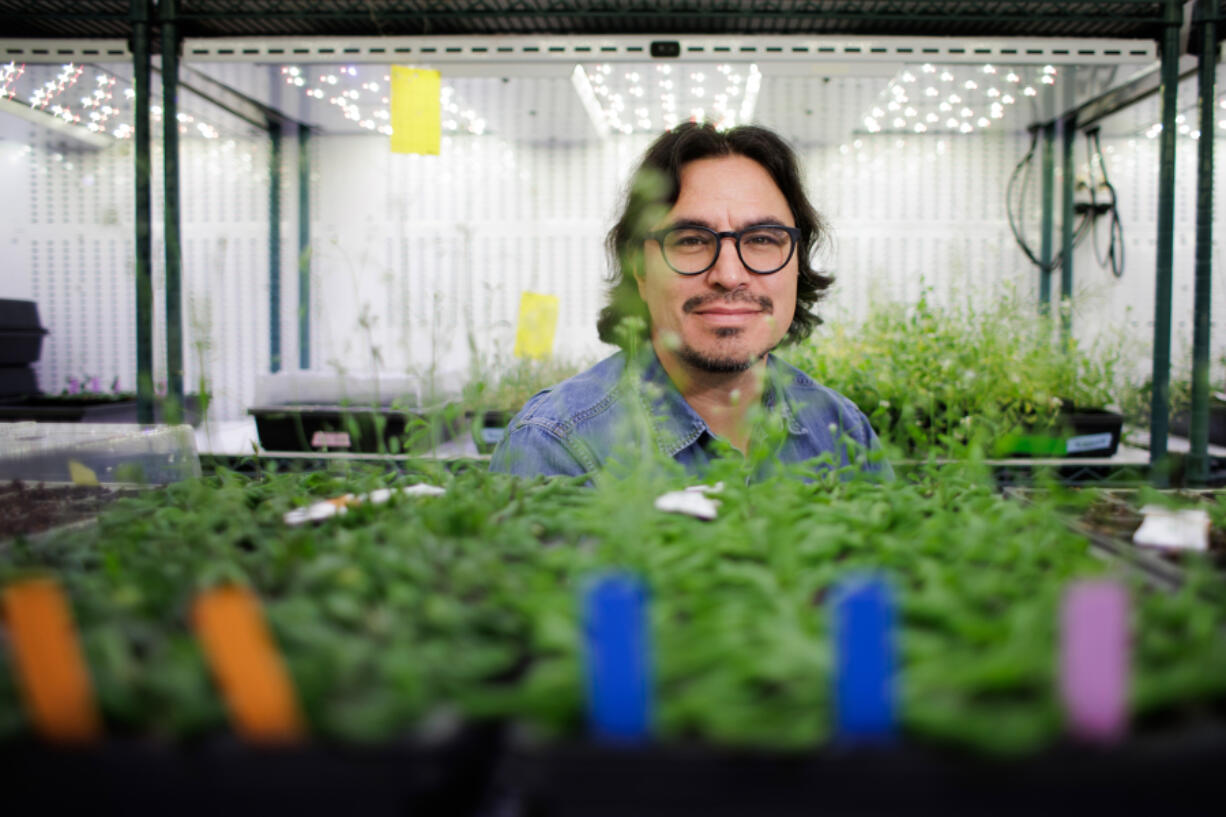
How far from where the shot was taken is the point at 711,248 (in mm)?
1295

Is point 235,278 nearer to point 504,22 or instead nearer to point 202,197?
point 202,197

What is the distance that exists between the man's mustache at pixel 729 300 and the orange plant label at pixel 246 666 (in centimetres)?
102

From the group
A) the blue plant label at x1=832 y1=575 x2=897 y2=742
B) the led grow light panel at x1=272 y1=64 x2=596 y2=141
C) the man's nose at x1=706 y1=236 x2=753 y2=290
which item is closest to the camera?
the blue plant label at x1=832 y1=575 x2=897 y2=742

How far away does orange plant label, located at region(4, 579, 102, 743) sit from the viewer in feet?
1.22

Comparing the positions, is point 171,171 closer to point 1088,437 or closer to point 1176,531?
point 1176,531

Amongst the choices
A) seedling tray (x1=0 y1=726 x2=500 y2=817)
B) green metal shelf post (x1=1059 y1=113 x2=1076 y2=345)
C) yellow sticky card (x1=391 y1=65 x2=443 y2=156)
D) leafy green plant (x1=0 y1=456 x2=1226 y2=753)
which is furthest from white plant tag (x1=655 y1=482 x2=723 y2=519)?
green metal shelf post (x1=1059 y1=113 x2=1076 y2=345)

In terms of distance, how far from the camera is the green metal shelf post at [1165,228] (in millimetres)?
1628

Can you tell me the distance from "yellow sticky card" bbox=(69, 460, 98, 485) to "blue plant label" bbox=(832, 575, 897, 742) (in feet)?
3.29

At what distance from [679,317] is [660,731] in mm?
1011

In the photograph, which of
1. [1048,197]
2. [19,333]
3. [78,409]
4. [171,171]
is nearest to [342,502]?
[171,171]

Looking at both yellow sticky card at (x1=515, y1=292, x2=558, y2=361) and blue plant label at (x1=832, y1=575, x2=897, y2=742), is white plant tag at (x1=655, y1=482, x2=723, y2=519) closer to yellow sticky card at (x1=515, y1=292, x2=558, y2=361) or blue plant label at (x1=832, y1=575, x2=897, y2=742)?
blue plant label at (x1=832, y1=575, x2=897, y2=742)

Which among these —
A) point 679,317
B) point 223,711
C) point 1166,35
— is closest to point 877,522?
point 223,711

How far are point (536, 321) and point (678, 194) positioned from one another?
20.5 inches

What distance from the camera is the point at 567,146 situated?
277 centimetres
